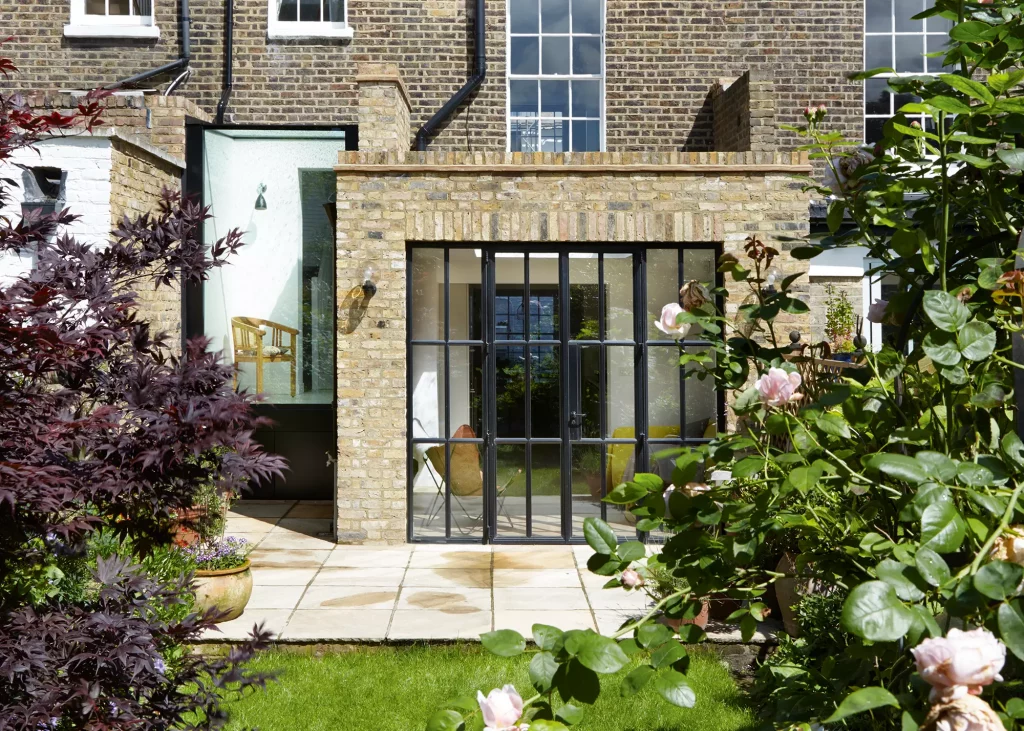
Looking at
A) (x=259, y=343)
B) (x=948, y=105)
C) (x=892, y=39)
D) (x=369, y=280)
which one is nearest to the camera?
(x=948, y=105)

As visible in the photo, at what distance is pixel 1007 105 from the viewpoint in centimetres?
158

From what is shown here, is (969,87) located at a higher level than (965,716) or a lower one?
higher

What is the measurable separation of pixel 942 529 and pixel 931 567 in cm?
6

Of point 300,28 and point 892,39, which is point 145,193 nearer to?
point 300,28

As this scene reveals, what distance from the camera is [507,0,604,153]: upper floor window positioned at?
11.1 meters

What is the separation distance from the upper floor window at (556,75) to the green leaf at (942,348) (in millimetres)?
9958

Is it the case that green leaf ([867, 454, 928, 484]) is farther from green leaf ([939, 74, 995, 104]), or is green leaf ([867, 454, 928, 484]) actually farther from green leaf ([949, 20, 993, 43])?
green leaf ([949, 20, 993, 43])

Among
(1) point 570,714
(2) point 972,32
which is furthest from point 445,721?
(2) point 972,32

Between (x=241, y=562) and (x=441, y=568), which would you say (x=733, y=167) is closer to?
(x=441, y=568)

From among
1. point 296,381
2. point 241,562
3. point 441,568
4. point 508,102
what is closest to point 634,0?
point 508,102

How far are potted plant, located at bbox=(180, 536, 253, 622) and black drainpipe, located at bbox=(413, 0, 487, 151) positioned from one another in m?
5.79

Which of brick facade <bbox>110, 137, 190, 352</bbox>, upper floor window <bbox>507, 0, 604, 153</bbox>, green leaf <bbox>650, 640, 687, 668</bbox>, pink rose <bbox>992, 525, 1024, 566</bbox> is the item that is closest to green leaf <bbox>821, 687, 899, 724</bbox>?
pink rose <bbox>992, 525, 1024, 566</bbox>

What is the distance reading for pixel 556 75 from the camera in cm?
1109

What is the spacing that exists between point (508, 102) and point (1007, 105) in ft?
32.2
